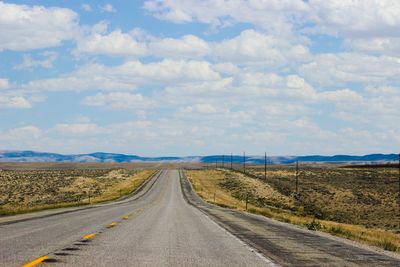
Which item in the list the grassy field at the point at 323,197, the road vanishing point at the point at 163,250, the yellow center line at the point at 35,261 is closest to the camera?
the yellow center line at the point at 35,261

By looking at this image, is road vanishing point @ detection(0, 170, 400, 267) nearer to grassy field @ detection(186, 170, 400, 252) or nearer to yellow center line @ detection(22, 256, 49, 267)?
yellow center line @ detection(22, 256, 49, 267)

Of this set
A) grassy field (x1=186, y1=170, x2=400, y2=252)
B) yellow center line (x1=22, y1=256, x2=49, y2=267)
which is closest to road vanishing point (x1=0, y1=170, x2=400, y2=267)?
yellow center line (x1=22, y1=256, x2=49, y2=267)

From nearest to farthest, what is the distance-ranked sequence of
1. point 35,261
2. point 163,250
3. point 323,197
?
point 35,261 → point 163,250 → point 323,197

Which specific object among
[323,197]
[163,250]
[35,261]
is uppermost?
[35,261]

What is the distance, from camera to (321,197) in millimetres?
95000

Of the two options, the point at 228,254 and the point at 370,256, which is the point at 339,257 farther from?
the point at 228,254

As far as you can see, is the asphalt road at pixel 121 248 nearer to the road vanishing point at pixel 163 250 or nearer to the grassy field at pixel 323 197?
the road vanishing point at pixel 163 250

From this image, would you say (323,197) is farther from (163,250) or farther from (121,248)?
(121,248)

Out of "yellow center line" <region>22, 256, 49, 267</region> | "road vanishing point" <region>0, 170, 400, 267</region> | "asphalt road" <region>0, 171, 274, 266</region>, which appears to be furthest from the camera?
"road vanishing point" <region>0, 170, 400, 267</region>

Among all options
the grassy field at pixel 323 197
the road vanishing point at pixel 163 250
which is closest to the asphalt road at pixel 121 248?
the road vanishing point at pixel 163 250

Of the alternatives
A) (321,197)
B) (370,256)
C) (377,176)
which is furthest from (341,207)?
(370,256)

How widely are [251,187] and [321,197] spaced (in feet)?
42.5

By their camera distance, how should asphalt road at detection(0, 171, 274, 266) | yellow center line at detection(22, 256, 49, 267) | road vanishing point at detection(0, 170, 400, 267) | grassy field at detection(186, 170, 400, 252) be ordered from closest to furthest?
1. yellow center line at detection(22, 256, 49, 267)
2. asphalt road at detection(0, 171, 274, 266)
3. road vanishing point at detection(0, 170, 400, 267)
4. grassy field at detection(186, 170, 400, 252)

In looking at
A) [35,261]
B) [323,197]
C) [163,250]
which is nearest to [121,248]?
[163,250]
